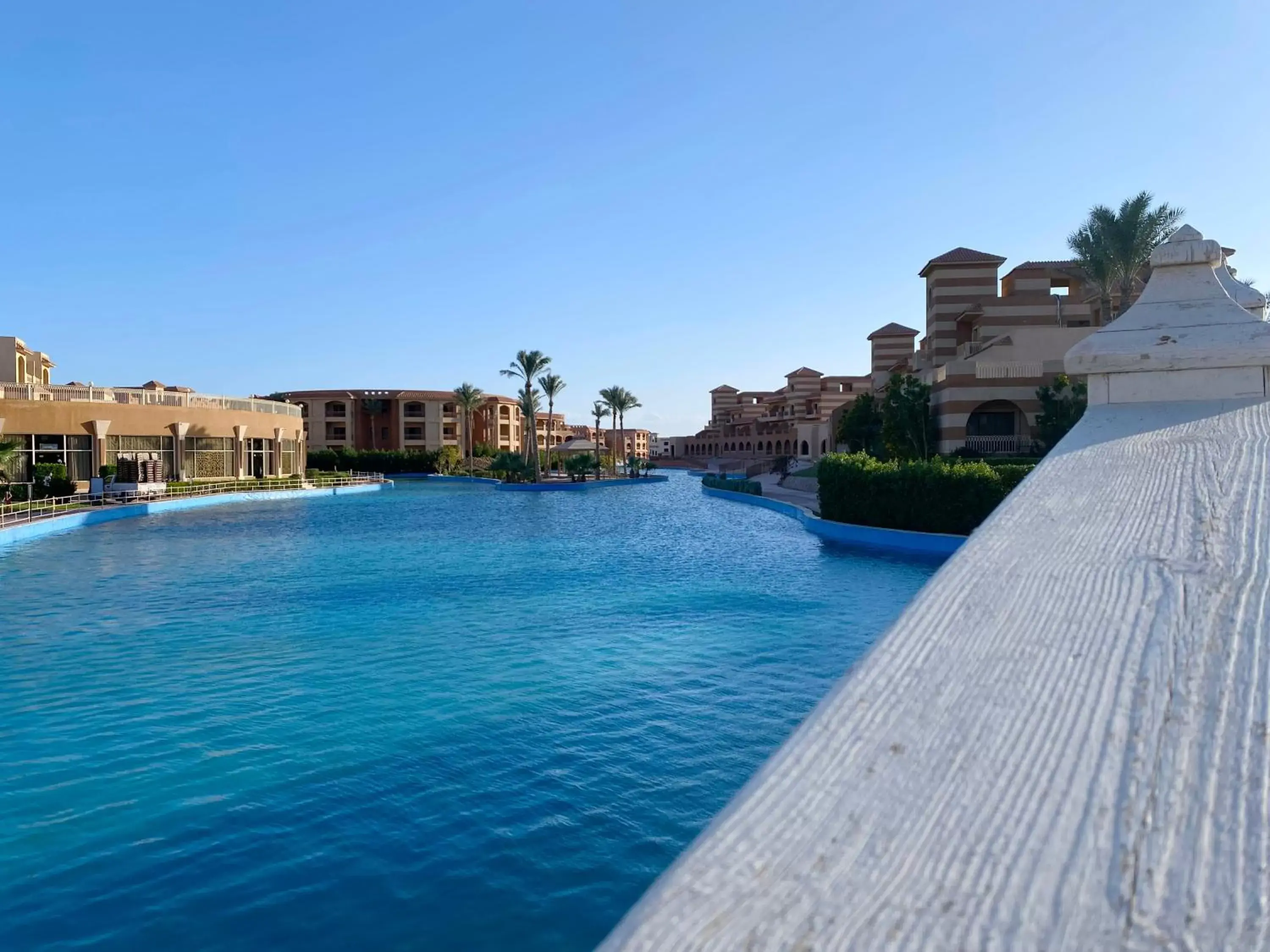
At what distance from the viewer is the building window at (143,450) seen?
41.0 m

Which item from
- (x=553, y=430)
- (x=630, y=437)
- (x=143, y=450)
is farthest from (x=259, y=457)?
(x=630, y=437)

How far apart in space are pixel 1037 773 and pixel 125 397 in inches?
1907

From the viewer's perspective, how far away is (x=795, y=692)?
29.2 feet

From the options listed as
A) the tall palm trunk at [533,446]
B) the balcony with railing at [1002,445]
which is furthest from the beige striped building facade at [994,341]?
the tall palm trunk at [533,446]

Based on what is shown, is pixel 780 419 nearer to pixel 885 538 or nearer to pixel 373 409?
pixel 373 409

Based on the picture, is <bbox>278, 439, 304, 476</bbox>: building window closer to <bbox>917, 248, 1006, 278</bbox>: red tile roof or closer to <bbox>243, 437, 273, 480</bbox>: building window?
<bbox>243, 437, 273, 480</bbox>: building window

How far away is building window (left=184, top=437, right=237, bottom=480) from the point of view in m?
45.9

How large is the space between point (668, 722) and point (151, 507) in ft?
101

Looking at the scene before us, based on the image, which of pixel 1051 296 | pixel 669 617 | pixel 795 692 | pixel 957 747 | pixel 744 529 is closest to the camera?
pixel 957 747

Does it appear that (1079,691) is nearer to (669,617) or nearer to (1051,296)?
(669,617)

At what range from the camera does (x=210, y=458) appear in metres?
47.2

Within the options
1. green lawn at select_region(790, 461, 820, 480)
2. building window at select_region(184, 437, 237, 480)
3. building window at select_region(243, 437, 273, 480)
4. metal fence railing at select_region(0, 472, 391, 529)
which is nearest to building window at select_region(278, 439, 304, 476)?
building window at select_region(243, 437, 273, 480)

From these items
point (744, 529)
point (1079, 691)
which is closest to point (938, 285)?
point (744, 529)

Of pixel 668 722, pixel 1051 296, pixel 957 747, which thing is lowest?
pixel 668 722
